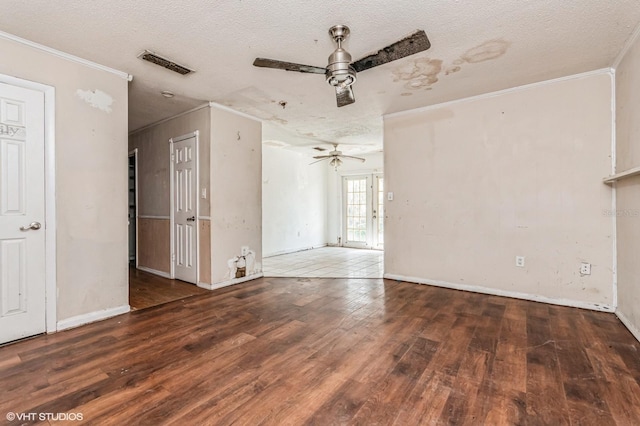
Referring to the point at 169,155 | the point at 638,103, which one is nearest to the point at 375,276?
the point at 638,103

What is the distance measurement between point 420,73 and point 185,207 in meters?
3.47

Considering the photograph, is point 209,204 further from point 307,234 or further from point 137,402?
point 307,234

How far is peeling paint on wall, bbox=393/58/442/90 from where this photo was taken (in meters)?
2.87

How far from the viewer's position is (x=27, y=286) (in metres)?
2.44

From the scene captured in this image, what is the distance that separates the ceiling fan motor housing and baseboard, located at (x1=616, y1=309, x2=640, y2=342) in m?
3.00

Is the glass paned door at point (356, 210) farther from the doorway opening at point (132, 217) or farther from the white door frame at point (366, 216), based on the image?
the doorway opening at point (132, 217)

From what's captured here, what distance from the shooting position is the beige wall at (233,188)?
4004mm

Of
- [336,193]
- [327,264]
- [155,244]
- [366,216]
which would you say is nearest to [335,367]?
[327,264]

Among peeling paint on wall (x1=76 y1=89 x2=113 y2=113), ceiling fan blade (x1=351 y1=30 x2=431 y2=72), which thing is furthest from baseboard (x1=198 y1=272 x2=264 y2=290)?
ceiling fan blade (x1=351 y1=30 x2=431 y2=72)

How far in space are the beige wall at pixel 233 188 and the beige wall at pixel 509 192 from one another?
6.56ft

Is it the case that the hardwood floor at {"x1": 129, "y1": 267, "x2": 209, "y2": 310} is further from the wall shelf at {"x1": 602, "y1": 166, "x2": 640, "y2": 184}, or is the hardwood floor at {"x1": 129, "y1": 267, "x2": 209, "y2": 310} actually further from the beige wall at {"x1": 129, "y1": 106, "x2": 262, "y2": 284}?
the wall shelf at {"x1": 602, "y1": 166, "x2": 640, "y2": 184}

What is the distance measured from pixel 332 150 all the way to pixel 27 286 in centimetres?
584

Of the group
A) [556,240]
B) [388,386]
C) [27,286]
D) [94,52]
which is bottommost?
[388,386]

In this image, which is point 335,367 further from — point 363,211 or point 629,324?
point 363,211
